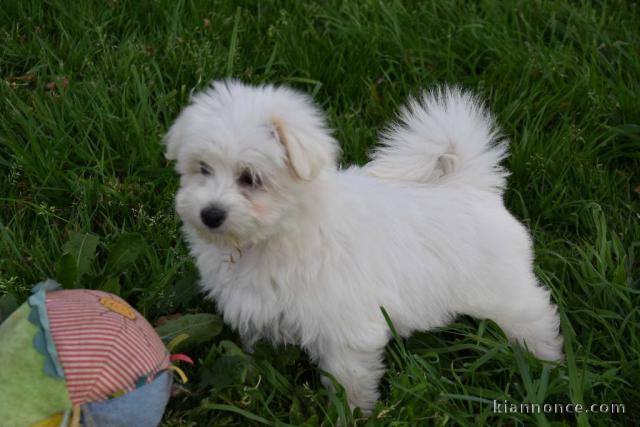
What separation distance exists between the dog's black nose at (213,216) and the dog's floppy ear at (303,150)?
264 millimetres

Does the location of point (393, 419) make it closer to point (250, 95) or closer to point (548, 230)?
point (250, 95)

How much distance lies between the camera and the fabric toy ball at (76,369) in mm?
2055

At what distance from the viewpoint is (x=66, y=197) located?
3.46 m

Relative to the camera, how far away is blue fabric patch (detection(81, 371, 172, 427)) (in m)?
2.10

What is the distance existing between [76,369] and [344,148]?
2.11m

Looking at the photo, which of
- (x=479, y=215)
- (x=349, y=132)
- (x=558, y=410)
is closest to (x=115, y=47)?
(x=349, y=132)

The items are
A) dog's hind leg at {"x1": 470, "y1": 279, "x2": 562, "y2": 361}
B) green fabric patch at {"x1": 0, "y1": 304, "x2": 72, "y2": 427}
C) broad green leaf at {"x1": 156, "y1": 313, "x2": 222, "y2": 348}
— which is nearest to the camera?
green fabric patch at {"x1": 0, "y1": 304, "x2": 72, "y2": 427}

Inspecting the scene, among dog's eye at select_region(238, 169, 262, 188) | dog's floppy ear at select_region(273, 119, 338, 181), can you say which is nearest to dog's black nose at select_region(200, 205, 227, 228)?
dog's eye at select_region(238, 169, 262, 188)

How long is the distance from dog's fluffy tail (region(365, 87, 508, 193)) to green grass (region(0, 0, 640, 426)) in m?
0.62

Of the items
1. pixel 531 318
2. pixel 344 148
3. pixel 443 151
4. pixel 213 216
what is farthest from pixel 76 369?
pixel 344 148

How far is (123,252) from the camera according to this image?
2977 mm

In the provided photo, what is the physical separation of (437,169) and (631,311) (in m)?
0.98

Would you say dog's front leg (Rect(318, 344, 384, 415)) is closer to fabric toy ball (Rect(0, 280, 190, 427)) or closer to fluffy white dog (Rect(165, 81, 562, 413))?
fluffy white dog (Rect(165, 81, 562, 413))

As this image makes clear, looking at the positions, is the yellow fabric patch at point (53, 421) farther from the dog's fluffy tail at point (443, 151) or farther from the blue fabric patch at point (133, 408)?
the dog's fluffy tail at point (443, 151)
